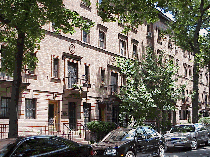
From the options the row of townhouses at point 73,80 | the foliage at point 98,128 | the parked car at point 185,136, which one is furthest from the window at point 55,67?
the parked car at point 185,136

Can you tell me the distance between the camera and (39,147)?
29.2 feet

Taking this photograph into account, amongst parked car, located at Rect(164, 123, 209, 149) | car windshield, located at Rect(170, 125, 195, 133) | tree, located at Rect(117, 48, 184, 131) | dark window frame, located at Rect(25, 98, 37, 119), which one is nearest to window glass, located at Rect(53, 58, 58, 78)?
dark window frame, located at Rect(25, 98, 37, 119)

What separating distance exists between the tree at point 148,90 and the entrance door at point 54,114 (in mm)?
5298

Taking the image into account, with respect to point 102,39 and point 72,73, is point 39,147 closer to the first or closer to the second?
point 72,73

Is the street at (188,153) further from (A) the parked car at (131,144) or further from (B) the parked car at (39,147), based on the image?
(B) the parked car at (39,147)

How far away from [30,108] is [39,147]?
13.4m

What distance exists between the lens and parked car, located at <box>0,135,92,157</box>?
8.31m

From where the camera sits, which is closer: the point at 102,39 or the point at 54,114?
the point at 54,114

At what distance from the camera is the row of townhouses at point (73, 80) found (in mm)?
21672

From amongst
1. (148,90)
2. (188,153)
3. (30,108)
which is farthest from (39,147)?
(148,90)

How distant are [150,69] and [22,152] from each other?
65.9ft

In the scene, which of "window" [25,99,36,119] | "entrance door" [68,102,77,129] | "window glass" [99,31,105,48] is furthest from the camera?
"window glass" [99,31,105,48]

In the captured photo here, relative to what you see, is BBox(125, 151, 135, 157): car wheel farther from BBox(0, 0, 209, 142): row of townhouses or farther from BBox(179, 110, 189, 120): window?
BBox(179, 110, 189, 120): window

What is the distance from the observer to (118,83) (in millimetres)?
31500
